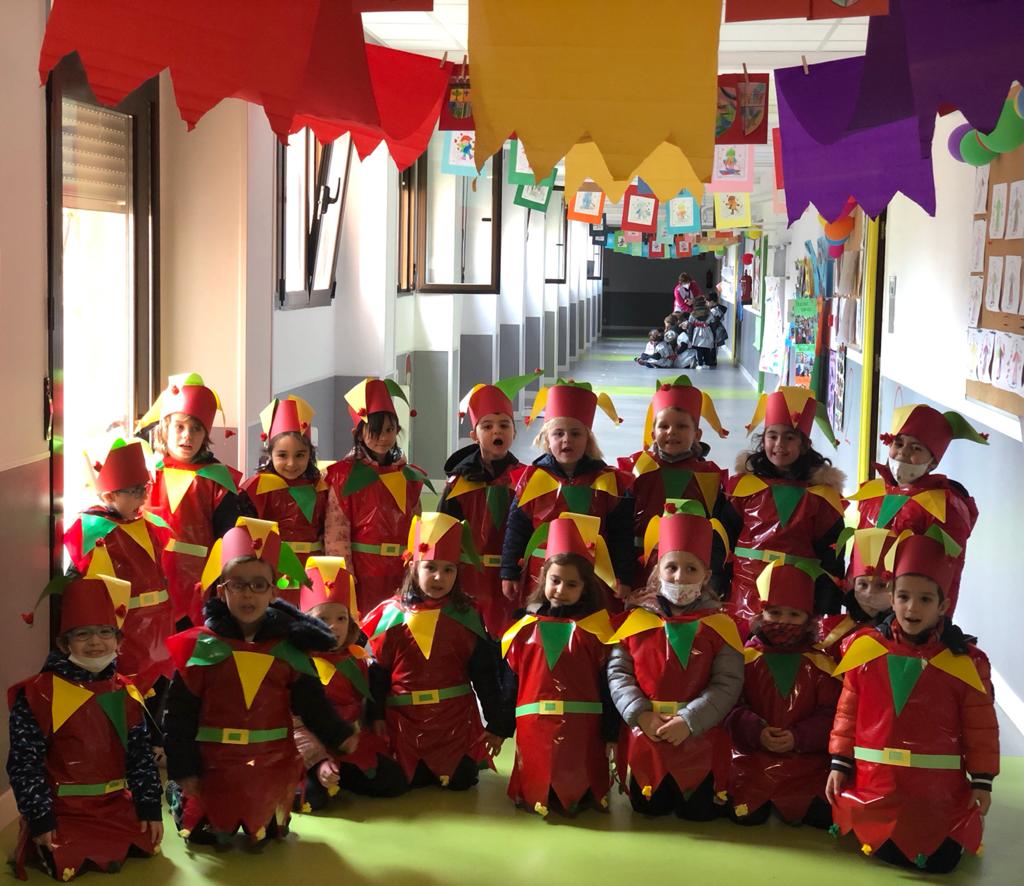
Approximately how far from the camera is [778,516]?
16.8ft

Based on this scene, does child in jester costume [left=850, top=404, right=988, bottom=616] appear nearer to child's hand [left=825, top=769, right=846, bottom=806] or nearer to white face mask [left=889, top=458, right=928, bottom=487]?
white face mask [left=889, top=458, right=928, bottom=487]

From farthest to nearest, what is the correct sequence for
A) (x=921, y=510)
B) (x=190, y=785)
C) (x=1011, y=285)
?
(x=1011, y=285) → (x=921, y=510) → (x=190, y=785)

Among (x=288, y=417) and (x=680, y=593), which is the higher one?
(x=288, y=417)

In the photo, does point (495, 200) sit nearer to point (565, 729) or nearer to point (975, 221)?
point (975, 221)

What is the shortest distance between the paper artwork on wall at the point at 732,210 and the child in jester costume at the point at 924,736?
828 cm

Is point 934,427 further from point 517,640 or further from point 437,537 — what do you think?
point 437,537

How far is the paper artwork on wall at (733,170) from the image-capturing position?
30.8 feet

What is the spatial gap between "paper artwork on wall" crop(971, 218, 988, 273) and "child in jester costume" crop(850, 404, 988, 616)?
4.05 feet

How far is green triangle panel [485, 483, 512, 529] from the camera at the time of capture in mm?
5074

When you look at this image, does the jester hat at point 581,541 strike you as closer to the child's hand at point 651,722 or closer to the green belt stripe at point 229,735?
the child's hand at point 651,722

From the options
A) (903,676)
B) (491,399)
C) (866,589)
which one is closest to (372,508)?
(491,399)

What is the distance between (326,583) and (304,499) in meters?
0.95

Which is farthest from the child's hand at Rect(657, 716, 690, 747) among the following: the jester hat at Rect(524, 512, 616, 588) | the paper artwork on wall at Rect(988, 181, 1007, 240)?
the paper artwork on wall at Rect(988, 181, 1007, 240)

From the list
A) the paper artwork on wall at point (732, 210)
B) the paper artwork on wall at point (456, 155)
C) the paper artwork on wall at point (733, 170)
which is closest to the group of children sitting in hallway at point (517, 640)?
the paper artwork on wall at point (456, 155)
